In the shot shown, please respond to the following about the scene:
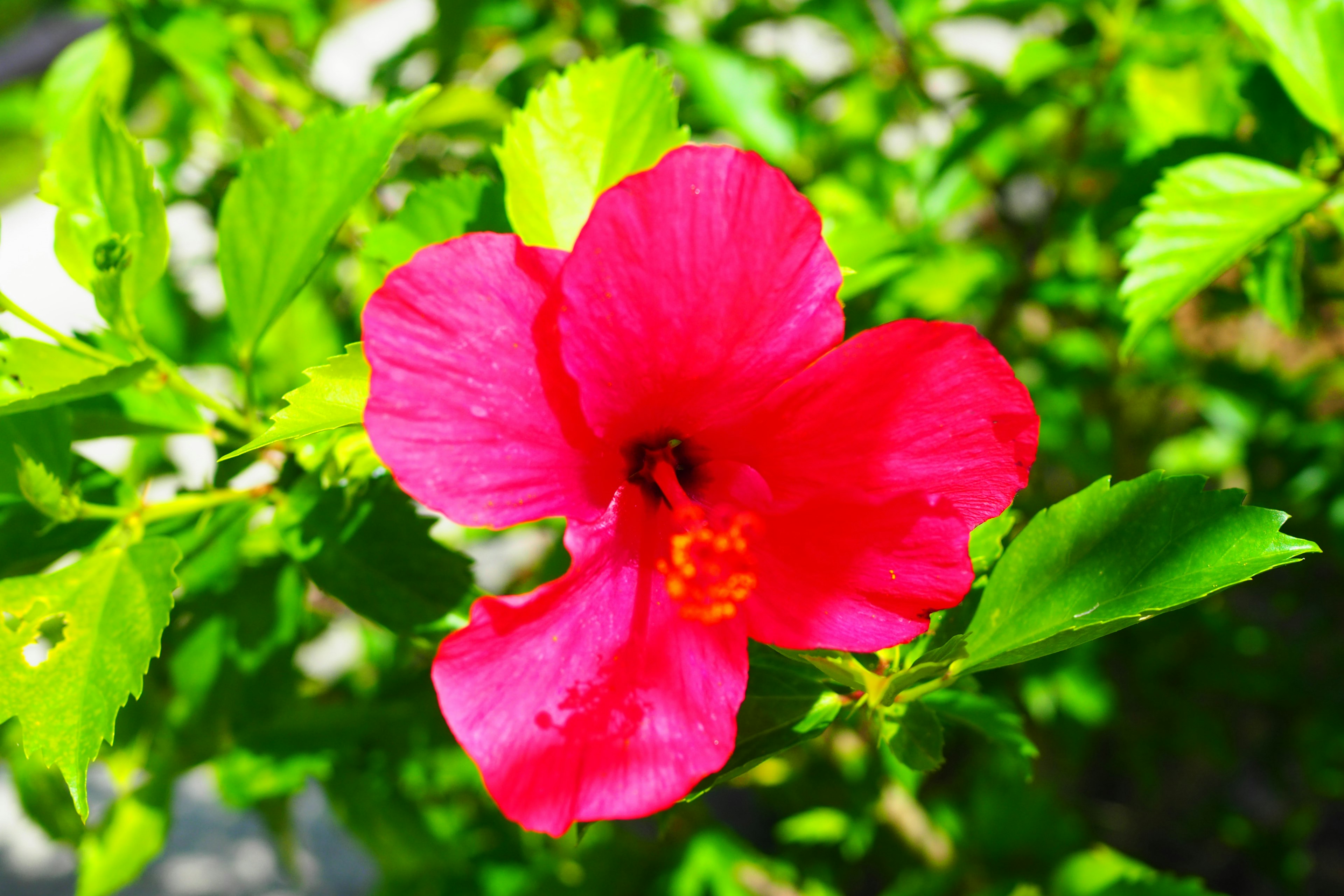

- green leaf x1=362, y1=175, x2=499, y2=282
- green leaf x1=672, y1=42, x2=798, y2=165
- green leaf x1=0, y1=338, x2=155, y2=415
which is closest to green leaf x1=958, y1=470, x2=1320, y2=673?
green leaf x1=362, y1=175, x2=499, y2=282

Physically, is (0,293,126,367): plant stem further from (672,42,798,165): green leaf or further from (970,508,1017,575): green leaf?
(672,42,798,165): green leaf

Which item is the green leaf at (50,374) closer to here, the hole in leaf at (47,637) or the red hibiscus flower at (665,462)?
the hole in leaf at (47,637)

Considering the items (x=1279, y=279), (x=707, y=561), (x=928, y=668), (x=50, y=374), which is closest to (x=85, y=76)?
(x=50, y=374)

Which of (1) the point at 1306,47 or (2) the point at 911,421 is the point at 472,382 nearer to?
(2) the point at 911,421

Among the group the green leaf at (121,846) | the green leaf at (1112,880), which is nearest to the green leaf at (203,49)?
the green leaf at (121,846)

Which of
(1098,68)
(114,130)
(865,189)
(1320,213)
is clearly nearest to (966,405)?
(1320,213)
